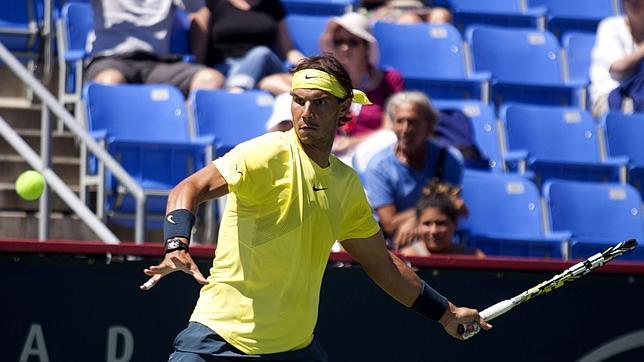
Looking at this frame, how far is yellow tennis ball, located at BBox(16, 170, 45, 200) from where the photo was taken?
7.24m

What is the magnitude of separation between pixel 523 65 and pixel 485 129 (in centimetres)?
129

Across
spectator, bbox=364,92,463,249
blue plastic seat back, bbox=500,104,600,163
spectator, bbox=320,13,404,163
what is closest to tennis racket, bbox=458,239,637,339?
spectator, bbox=364,92,463,249

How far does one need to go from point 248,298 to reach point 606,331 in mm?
2677

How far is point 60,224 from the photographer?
8.01 metres

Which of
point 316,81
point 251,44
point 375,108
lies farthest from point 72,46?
point 316,81

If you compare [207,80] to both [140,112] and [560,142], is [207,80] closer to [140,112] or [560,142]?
[140,112]

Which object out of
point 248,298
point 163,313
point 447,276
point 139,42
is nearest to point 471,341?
point 447,276

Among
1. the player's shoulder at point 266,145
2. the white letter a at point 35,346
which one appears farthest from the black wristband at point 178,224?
the white letter a at point 35,346

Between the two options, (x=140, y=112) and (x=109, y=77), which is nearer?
(x=140, y=112)

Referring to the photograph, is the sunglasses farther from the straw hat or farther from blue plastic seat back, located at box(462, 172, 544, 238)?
blue plastic seat back, located at box(462, 172, 544, 238)

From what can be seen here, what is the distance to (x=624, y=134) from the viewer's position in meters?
9.54

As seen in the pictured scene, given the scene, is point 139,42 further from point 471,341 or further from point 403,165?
point 471,341

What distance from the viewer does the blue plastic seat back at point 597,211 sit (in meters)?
8.70

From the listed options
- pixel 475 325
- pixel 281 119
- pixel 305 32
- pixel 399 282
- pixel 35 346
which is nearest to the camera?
pixel 399 282
